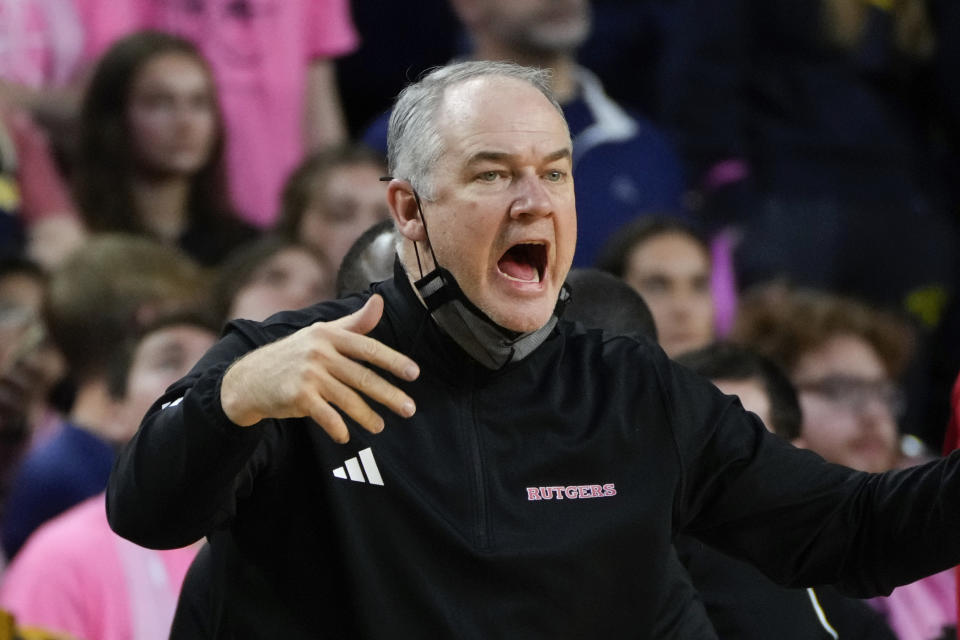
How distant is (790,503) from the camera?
274 centimetres

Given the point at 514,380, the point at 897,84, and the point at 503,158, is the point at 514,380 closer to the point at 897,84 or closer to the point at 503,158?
the point at 503,158

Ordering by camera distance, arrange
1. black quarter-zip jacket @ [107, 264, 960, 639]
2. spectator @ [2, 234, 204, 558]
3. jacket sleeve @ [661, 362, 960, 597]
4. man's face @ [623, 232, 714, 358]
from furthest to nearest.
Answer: man's face @ [623, 232, 714, 358]
spectator @ [2, 234, 204, 558]
jacket sleeve @ [661, 362, 960, 597]
black quarter-zip jacket @ [107, 264, 960, 639]

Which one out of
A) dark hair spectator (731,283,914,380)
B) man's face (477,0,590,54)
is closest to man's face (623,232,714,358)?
dark hair spectator (731,283,914,380)

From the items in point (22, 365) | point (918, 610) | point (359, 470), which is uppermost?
point (359, 470)

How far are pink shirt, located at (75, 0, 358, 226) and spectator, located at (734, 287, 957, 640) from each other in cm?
171

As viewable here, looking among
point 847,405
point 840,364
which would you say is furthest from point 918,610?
point 840,364

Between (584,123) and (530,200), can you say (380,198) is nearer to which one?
(584,123)

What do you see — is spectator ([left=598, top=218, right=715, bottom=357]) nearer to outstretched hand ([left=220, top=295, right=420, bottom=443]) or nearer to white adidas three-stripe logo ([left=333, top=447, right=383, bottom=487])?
white adidas three-stripe logo ([left=333, top=447, right=383, bottom=487])

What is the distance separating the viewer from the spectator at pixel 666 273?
5.37m

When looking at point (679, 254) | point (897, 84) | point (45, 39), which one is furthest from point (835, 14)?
point (45, 39)

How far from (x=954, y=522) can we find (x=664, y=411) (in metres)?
0.47

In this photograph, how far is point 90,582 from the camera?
396cm

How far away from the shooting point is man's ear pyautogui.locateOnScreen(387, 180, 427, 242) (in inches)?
110

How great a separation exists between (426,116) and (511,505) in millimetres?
622
